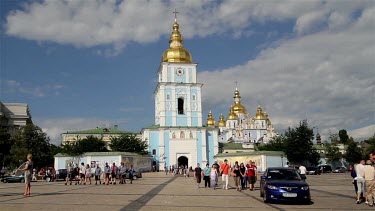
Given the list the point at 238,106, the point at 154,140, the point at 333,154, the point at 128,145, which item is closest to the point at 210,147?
the point at 154,140

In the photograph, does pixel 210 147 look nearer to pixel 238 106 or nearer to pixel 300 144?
pixel 300 144

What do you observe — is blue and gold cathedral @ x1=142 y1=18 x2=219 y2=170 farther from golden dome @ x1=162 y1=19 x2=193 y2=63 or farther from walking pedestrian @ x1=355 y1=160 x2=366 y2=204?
walking pedestrian @ x1=355 y1=160 x2=366 y2=204

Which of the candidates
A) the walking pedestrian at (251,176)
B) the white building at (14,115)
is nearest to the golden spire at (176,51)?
the white building at (14,115)

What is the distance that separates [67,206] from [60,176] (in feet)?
90.4

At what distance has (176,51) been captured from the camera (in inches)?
2891

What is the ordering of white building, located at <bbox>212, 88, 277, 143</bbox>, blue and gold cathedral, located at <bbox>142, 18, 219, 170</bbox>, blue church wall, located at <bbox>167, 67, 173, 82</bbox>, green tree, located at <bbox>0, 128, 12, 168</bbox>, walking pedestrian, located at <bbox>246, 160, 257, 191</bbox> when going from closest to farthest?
walking pedestrian, located at <bbox>246, 160, 257, 191</bbox> < green tree, located at <bbox>0, 128, 12, 168</bbox> < blue and gold cathedral, located at <bbox>142, 18, 219, 170</bbox> < blue church wall, located at <bbox>167, 67, 173, 82</bbox> < white building, located at <bbox>212, 88, 277, 143</bbox>

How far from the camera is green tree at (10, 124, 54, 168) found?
48312 millimetres

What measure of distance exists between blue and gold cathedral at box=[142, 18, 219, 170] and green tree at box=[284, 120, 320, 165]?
1326 centimetres

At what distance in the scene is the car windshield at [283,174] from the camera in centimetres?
1622

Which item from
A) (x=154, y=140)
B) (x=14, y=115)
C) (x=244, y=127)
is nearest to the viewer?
(x=154, y=140)

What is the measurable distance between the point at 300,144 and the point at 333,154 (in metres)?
12.2

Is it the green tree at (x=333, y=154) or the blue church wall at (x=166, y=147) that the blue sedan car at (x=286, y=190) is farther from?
the green tree at (x=333, y=154)

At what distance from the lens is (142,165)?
61.0 metres

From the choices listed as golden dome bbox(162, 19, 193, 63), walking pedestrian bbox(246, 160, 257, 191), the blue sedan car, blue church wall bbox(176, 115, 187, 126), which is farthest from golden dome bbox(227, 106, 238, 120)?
the blue sedan car
